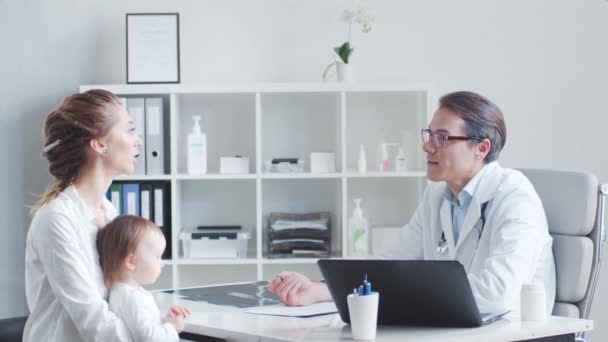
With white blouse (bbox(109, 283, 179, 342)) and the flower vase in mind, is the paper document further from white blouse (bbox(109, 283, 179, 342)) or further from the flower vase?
the flower vase

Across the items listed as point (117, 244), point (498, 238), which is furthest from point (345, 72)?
point (117, 244)

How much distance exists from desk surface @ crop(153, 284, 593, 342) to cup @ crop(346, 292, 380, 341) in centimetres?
3

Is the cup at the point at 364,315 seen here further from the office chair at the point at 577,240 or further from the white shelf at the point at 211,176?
the white shelf at the point at 211,176

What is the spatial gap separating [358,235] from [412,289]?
Answer: 2011 millimetres

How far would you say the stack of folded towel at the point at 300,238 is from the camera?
3.81 meters

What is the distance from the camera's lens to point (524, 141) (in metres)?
4.02

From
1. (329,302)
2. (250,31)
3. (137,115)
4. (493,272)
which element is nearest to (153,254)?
(329,302)

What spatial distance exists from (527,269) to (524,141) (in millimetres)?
1938

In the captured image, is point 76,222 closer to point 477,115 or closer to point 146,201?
point 477,115

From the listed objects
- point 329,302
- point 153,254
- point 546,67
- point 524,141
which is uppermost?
point 546,67

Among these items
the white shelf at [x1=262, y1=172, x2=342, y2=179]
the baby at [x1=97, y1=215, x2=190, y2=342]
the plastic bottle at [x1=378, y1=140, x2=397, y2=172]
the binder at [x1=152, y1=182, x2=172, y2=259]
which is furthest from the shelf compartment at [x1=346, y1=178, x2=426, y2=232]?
the baby at [x1=97, y1=215, x2=190, y2=342]

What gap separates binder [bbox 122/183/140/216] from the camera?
3.78 metres

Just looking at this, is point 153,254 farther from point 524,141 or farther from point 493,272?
point 524,141

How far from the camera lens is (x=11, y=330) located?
2621 millimetres
